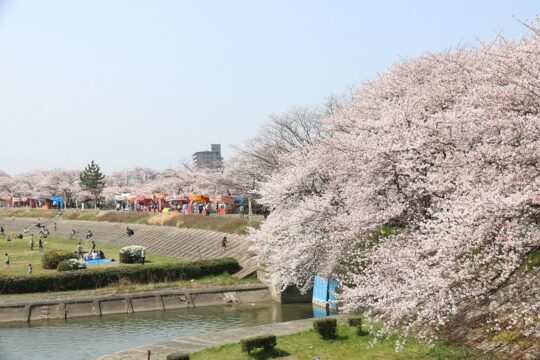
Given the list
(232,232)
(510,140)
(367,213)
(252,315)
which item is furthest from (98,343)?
(232,232)

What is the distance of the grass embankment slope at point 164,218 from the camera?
53.5m

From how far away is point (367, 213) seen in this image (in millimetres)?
20016

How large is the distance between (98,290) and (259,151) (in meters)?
20.0

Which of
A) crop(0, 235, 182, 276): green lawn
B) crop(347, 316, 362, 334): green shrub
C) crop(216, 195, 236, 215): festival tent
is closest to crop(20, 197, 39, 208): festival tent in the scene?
crop(0, 235, 182, 276): green lawn

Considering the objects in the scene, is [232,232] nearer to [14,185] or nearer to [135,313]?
[135,313]

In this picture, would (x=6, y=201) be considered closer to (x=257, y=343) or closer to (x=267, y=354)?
(x=257, y=343)

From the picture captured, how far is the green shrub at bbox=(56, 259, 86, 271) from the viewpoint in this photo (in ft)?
133

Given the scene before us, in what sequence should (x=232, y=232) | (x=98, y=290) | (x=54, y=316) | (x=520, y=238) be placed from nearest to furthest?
(x=520, y=238)
(x=54, y=316)
(x=98, y=290)
(x=232, y=232)

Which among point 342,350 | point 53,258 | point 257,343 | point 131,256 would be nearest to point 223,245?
point 131,256

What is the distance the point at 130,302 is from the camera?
116ft

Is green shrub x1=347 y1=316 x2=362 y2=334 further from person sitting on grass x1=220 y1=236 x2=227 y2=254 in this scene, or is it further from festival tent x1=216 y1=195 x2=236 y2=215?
festival tent x1=216 y1=195 x2=236 y2=215

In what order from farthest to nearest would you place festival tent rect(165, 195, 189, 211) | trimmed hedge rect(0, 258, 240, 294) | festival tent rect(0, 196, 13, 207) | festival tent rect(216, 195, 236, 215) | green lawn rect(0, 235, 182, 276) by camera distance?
festival tent rect(0, 196, 13, 207) → festival tent rect(165, 195, 189, 211) → festival tent rect(216, 195, 236, 215) → green lawn rect(0, 235, 182, 276) → trimmed hedge rect(0, 258, 240, 294)

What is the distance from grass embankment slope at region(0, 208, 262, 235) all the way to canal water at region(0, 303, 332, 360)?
1187 centimetres

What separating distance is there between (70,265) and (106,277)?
3974mm
